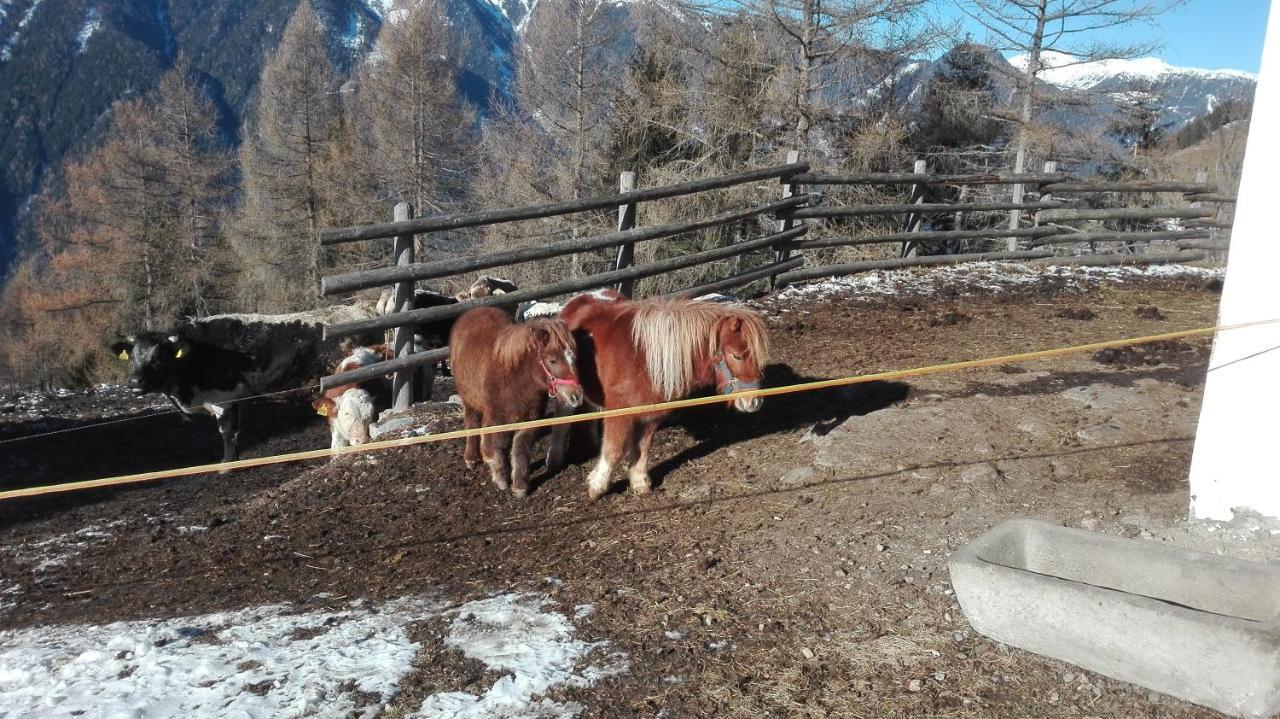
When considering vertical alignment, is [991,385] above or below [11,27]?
below

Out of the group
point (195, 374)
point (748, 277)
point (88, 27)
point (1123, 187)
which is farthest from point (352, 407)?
point (88, 27)

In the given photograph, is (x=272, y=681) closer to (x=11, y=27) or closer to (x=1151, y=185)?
(x=1151, y=185)

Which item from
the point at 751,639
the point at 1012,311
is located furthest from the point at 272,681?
the point at 1012,311

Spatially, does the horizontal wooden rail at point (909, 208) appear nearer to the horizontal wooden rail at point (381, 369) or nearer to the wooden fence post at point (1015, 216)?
the wooden fence post at point (1015, 216)

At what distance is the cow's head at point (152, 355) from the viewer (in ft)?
30.6

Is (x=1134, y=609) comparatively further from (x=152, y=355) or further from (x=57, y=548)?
(x=152, y=355)

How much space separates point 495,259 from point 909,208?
22.7 feet

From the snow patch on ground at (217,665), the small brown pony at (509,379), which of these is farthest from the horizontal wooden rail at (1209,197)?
the snow patch on ground at (217,665)

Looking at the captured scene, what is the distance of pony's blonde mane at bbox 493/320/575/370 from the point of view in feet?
17.3

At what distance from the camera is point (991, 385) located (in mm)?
6613

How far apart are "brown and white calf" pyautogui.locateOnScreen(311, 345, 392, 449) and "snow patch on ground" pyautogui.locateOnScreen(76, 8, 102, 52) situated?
84.5 meters

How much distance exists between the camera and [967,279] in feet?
38.2

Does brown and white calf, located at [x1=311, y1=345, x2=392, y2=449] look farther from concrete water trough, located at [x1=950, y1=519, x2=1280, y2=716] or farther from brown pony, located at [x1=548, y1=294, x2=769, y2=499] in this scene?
concrete water trough, located at [x1=950, y1=519, x2=1280, y2=716]

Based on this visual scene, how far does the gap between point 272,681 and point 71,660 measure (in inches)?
40.4
